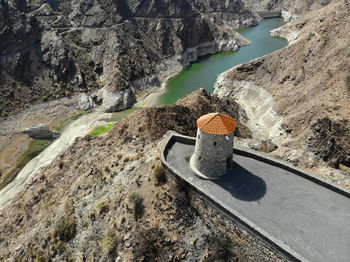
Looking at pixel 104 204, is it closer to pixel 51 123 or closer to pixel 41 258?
pixel 41 258

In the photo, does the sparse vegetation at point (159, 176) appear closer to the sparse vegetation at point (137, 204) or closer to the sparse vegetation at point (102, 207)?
the sparse vegetation at point (137, 204)

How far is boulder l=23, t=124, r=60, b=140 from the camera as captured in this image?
6925 cm

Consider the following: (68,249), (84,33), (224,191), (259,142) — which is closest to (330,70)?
(259,142)

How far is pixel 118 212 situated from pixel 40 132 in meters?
51.4

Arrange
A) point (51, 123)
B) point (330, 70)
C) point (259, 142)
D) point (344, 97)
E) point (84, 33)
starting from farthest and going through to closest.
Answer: point (84, 33) → point (51, 123) → point (330, 70) → point (344, 97) → point (259, 142)

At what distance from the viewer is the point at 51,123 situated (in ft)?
247

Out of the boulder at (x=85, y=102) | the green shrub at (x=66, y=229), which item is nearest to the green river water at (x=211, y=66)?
the boulder at (x=85, y=102)

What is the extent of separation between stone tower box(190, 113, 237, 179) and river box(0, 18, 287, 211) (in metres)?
38.4

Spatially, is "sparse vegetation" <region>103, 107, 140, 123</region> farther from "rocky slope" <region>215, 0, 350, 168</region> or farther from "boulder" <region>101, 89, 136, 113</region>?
"rocky slope" <region>215, 0, 350, 168</region>

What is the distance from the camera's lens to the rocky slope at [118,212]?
71.7 ft

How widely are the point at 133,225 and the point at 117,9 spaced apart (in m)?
103

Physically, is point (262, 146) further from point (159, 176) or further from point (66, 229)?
point (66, 229)

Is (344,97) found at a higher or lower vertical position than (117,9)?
lower

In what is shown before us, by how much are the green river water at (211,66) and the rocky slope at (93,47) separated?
4.85m
